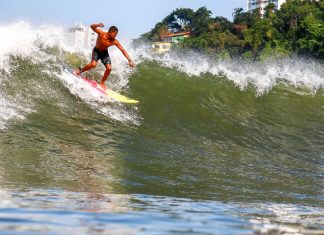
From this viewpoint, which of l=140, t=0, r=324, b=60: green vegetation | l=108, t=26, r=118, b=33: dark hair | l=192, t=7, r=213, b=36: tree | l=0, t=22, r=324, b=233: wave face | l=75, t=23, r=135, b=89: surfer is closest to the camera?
l=0, t=22, r=324, b=233: wave face

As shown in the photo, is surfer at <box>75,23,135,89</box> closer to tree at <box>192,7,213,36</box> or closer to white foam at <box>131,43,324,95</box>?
white foam at <box>131,43,324,95</box>

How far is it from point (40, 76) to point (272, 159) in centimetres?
511

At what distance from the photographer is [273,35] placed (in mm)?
71125

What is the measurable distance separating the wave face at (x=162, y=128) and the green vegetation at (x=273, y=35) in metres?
32.2

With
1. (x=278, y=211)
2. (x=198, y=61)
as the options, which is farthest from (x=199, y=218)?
(x=198, y=61)

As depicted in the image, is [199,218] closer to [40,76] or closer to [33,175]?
[33,175]

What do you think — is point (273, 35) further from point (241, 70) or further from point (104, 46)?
point (104, 46)

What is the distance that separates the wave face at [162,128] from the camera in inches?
253

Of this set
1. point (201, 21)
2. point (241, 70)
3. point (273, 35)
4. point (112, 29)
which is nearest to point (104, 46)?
point (112, 29)

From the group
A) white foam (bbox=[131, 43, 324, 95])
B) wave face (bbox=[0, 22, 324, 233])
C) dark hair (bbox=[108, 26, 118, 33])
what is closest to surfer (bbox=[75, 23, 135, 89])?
dark hair (bbox=[108, 26, 118, 33])

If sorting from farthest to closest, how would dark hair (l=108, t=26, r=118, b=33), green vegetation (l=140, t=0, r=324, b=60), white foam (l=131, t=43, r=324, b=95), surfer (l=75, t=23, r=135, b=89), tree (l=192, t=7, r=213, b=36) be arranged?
1. tree (l=192, t=7, r=213, b=36)
2. green vegetation (l=140, t=0, r=324, b=60)
3. white foam (l=131, t=43, r=324, b=95)
4. surfer (l=75, t=23, r=135, b=89)
5. dark hair (l=108, t=26, r=118, b=33)

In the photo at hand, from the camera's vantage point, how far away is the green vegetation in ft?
206

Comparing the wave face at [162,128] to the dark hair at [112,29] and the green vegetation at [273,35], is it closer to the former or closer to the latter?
the dark hair at [112,29]

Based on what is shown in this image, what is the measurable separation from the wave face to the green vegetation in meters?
32.2
